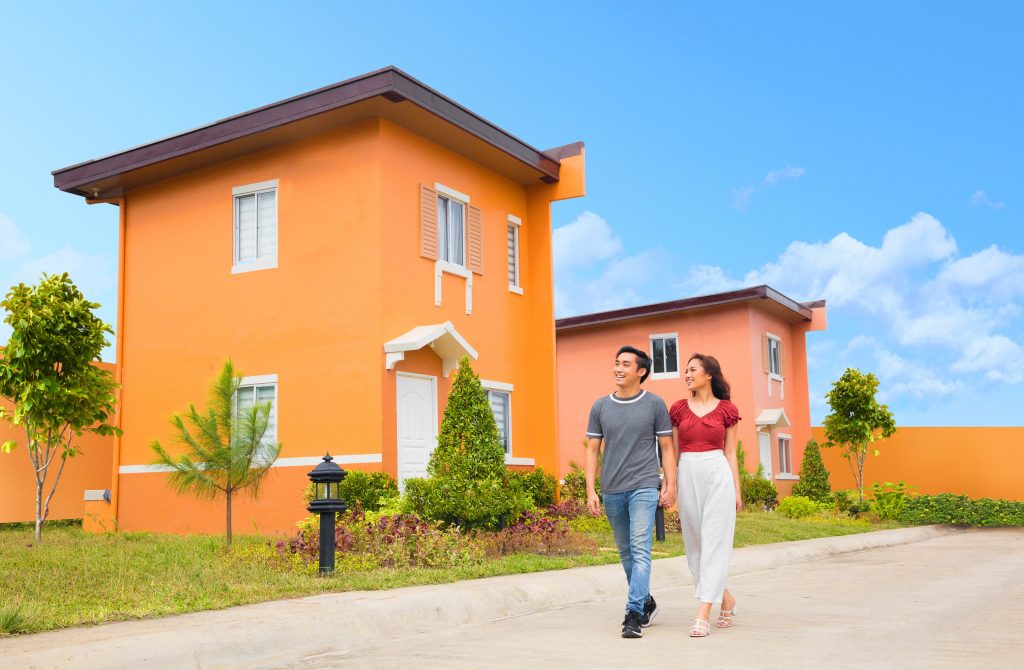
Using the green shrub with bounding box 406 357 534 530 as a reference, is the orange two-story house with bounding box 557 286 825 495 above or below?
above

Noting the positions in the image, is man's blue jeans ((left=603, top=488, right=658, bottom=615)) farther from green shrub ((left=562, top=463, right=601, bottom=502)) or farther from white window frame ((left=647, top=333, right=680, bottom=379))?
white window frame ((left=647, top=333, right=680, bottom=379))

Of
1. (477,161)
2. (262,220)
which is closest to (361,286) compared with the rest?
(262,220)

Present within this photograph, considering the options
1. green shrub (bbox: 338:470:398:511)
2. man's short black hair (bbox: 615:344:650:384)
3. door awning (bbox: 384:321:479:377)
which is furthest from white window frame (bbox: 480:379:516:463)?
man's short black hair (bbox: 615:344:650:384)

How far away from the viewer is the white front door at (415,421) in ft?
51.0

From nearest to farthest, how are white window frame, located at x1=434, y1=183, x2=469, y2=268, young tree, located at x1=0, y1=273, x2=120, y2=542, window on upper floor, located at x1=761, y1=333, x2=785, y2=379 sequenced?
young tree, located at x1=0, y1=273, x2=120, y2=542, white window frame, located at x1=434, y1=183, x2=469, y2=268, window on upper floor, located at x1=761, y1=333, x2=785, y2=379

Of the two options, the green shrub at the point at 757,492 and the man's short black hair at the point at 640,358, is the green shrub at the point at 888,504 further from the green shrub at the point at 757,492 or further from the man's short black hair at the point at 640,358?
the man's short black hair at the point at 640,358

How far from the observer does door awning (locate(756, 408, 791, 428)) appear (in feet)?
89.8

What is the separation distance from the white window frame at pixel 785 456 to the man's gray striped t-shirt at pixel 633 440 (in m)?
22.6

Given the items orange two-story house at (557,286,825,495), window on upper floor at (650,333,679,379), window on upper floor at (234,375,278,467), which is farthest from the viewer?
window on upper floor at (650,333,679,379)

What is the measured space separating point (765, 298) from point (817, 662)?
72.0 ft

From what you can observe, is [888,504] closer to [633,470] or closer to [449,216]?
[449,216]

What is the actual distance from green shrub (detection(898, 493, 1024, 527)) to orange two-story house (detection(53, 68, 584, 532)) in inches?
433

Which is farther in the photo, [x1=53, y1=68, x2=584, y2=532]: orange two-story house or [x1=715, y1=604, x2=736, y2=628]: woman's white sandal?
[x1=53, y1=68, x2=584, y2=532]: orange two-story house

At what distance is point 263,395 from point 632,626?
10.7 metres
